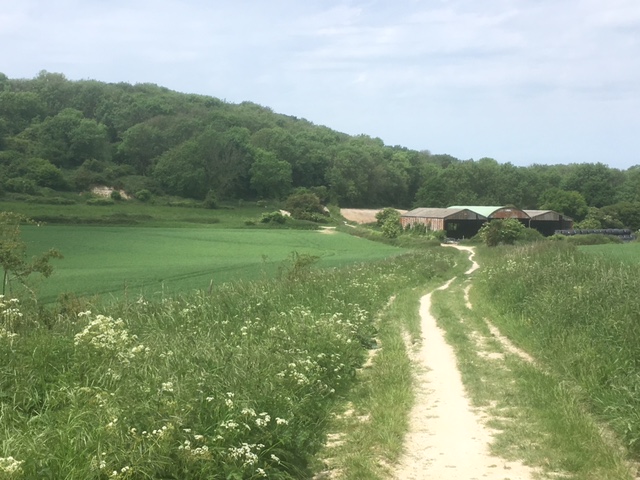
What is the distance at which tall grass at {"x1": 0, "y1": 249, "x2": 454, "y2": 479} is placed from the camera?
5.34m

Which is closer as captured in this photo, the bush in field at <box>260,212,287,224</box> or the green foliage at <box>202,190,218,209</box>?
the bush in field at <box>260,212,287,224</box>

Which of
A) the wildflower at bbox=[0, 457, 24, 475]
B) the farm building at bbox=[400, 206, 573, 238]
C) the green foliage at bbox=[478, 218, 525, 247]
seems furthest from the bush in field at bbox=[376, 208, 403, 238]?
the wildflower at bbox=[0, 457, 24, 475]

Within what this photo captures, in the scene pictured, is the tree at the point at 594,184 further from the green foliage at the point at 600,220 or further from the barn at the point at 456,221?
the barn at the point at 456,221

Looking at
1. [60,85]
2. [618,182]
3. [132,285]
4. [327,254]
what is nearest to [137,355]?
[132,285]

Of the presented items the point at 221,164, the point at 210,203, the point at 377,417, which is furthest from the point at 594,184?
the point at 377,417

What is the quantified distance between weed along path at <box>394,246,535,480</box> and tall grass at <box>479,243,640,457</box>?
5.43 ft

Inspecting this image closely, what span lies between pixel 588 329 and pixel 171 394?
319 inches

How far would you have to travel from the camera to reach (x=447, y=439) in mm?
7527

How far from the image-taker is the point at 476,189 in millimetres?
127000

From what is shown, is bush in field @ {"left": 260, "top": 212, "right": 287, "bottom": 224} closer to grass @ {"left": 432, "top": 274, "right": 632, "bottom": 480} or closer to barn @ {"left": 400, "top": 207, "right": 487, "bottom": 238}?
barn @ {"left": 400, "top": 207, "right": 487, "bottom": 238}

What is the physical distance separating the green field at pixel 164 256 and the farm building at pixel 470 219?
2051 cm

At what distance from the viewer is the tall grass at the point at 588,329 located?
27.0 feet

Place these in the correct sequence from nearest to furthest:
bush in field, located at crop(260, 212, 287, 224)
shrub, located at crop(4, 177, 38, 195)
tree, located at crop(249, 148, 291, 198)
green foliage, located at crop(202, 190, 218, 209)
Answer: shrub, located at crop(4, 177, 38, 195) → bush in field, located at crop(260, 212, 287, 224) → green foliage, located at crop(202, 190, 218, 209) → tree, located at crop(249, 148, 291, 198)

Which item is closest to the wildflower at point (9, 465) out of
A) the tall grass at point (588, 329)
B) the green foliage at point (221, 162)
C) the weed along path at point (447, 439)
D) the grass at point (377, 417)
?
the grass at point (377, 417)
